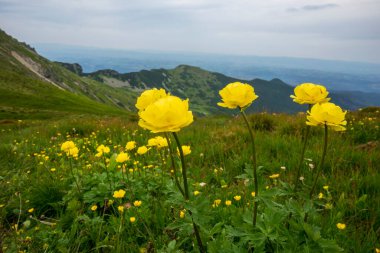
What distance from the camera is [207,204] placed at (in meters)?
1.93

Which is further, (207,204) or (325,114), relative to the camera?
(325,114)

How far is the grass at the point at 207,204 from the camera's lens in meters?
2.20

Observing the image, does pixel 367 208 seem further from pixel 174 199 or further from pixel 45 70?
pixel 45 70

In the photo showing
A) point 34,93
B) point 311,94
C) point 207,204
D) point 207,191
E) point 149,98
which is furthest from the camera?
point 34,93

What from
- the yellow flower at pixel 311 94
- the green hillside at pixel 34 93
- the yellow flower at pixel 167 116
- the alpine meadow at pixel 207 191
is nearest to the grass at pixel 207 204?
the alpine meadow at pixel 207 191

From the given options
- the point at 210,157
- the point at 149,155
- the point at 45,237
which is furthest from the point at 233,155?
the point at 45,237

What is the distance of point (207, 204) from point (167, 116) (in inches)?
24.4

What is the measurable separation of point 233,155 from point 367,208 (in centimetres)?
260

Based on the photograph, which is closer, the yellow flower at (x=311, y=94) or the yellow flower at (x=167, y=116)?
the yellow flower at (x=167, y=116)

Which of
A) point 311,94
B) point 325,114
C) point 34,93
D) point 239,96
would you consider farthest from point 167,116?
point 34,93

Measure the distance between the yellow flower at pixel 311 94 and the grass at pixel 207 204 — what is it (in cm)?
64

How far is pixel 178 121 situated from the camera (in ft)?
5.84

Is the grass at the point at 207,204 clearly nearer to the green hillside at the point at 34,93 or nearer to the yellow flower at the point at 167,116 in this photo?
the yellow flower at the point at 167,116

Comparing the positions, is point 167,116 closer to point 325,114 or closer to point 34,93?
A: point 325,114
